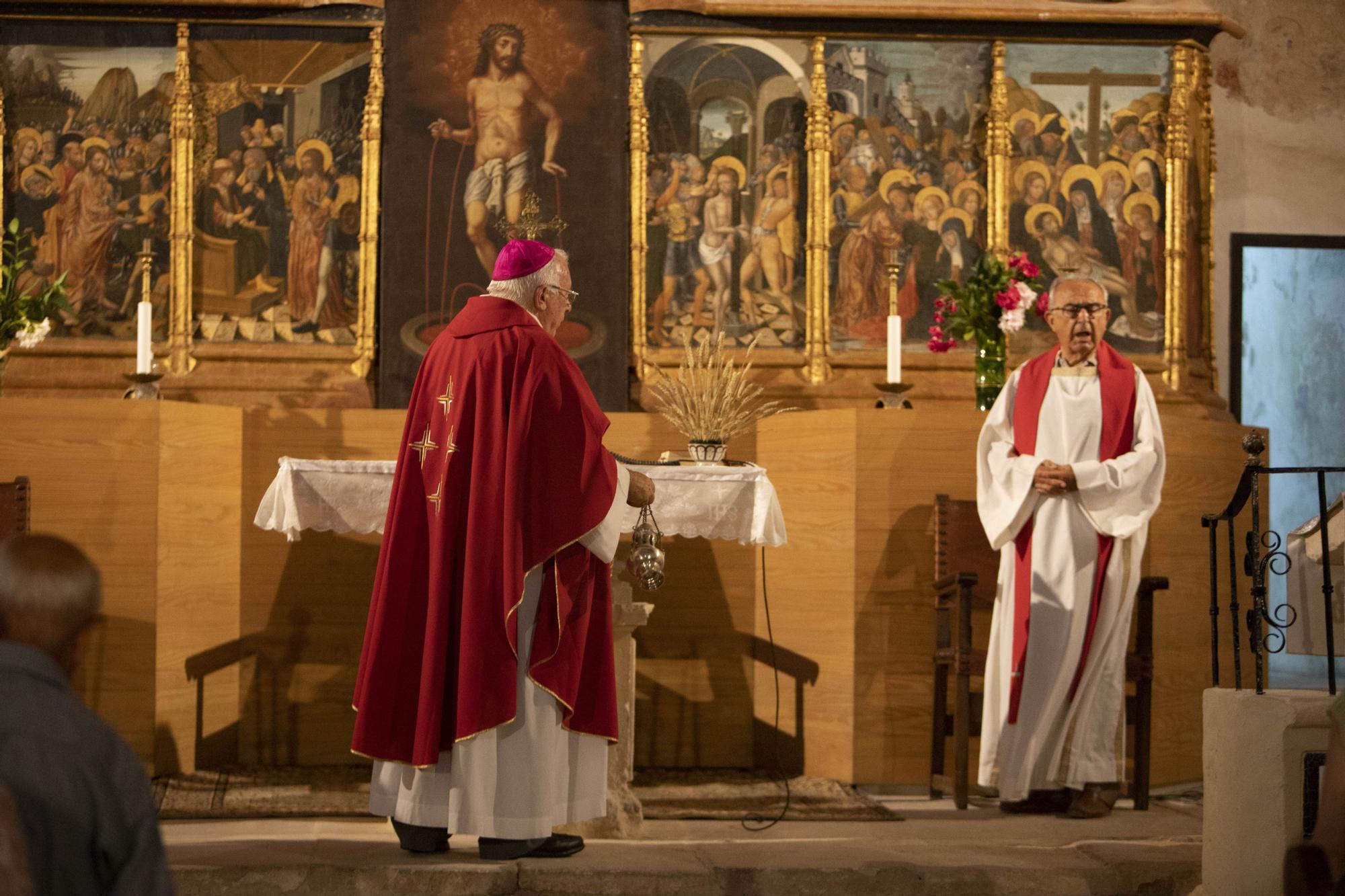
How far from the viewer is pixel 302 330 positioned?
7613mm

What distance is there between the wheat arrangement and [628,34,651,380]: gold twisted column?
210 mm

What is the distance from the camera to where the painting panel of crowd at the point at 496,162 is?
24.8 ft

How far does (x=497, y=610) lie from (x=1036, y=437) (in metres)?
2.43

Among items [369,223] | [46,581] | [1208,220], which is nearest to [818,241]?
[1208,220]

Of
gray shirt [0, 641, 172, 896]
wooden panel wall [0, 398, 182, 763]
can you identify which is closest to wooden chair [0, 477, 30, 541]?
wooden panel wall [0, 398, 182, 763]

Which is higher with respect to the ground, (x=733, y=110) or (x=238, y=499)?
(x=733, y=110)

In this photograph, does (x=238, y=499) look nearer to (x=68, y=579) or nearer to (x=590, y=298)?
(x=590, y=298)

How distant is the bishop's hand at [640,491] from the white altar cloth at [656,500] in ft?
1.79

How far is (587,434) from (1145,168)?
4.19 metres

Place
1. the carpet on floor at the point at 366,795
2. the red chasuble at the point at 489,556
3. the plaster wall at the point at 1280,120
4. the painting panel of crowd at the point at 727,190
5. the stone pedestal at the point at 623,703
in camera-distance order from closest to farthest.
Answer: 1. the red chasuble at the point at 489,556
2. the stone pedestal at the point at 623,703
3. the carpet on floor at the point at 366,795
4. the painting panel of crowd at the point at 727,190
5. the plaster wall at the point at 1280,120

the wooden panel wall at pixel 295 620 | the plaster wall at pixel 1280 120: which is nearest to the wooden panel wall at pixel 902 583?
the wooden panel wall at pixel 295 620

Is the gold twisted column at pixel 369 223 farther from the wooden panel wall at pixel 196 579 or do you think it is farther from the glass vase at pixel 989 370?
the glass vase at pixel 989 370

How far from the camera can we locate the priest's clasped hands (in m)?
5.92

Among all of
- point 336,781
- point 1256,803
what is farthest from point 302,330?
point 1256,803
